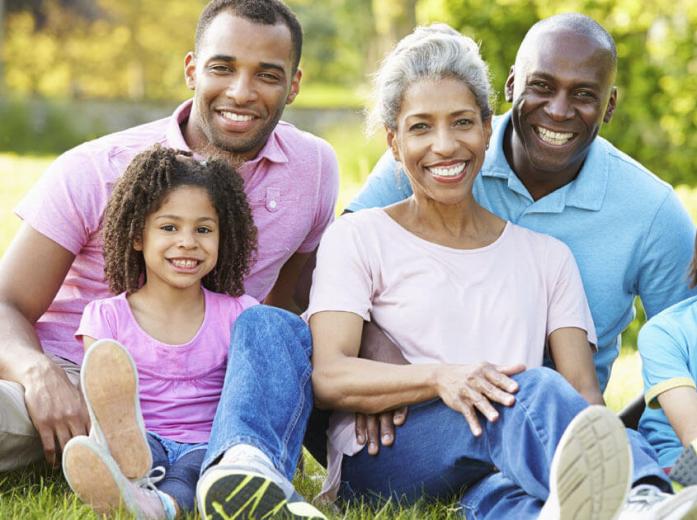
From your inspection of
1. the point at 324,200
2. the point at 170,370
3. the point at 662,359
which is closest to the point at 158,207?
the point at 170,370

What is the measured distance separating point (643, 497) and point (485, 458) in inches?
19.1

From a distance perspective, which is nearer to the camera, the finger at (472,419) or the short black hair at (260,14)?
the finger at (472,419)

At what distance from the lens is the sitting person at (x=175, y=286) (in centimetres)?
357

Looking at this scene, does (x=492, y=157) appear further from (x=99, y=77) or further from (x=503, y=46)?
(x=99, y=77)

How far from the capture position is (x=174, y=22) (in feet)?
72.9

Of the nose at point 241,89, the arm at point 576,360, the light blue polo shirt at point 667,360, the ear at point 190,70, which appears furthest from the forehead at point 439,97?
the ear at point 190,70

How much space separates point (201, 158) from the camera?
387 cm

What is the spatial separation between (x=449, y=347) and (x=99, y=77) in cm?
1969

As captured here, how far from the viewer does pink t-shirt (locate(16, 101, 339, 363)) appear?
3814 millimetres

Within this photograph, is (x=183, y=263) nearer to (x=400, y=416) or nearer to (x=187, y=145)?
(x=187, y=145)

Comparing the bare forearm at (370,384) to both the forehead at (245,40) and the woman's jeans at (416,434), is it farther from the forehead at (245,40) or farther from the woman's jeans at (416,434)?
the forehead at (245,40)

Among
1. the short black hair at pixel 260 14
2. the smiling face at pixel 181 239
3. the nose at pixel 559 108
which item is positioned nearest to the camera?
the smiling face at pixel 181 239

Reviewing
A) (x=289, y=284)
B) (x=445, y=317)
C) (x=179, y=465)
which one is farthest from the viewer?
(x=289, y=284)

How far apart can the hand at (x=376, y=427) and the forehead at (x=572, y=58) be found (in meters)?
1.39
